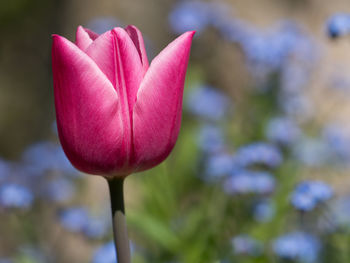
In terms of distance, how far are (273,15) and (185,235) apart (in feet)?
7.86

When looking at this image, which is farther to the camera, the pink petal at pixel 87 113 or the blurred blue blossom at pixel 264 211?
the blurred blue blossom at pixel 264 211

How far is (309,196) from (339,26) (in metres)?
0.50

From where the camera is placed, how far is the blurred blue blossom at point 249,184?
6.17 ft

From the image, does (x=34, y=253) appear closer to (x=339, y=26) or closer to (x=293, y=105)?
(x=339, y=26)

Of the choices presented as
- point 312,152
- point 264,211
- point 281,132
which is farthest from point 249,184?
point 312,152

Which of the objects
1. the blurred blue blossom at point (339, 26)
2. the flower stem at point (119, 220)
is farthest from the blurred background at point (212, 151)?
the flower stem at point (119, 220)

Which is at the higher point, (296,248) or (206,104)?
(206,104)

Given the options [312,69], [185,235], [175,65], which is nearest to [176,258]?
[185,235]

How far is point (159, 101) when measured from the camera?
92 centimetres

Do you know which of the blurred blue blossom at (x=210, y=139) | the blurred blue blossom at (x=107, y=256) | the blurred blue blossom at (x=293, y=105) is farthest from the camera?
the blurred blue blossom at (x=293, y=105)

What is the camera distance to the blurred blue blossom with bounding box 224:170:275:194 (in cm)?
188

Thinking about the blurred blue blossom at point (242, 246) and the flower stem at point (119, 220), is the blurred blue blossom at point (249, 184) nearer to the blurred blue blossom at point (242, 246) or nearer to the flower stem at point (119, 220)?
the blurred blue blossom at point (242, 246)

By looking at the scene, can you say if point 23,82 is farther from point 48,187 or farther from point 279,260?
point 279,260

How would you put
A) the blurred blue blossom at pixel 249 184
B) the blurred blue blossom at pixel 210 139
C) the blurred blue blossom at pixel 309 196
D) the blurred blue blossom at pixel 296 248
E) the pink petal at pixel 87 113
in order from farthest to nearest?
the blurred blue blossom at pixel 210 139 < the blurred blue blossom at pixel 249 184 < the blurred blue blossom at pixel 296 248 < the blurred blue blossom at pixel 309 196 < the pink petal at pixel 87 113
